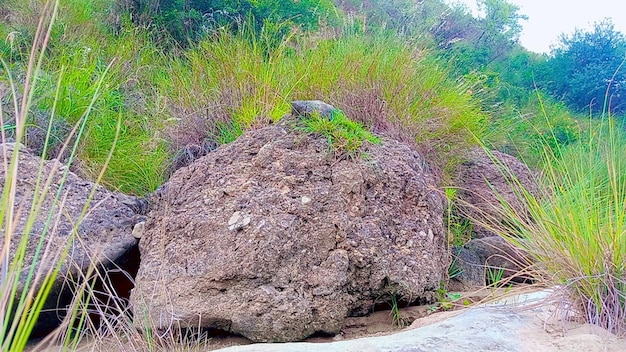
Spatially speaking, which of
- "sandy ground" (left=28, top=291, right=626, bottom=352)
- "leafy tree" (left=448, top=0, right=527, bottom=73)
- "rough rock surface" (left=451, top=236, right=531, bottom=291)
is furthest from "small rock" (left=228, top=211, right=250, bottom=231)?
"leafy tree" (left=448, top=0, right=527, bottom=73)

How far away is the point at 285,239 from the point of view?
281 cm

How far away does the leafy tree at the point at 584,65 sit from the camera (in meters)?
11.8

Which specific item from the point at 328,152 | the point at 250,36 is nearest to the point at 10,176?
the point at 328,152

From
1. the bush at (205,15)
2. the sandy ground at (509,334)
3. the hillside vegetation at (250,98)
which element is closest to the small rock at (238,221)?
the sandy ground at (509,334)

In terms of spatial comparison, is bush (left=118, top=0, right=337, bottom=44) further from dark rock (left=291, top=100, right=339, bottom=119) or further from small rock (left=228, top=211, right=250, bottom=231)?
small rock (left=228, top=211, right=250, bottom=231)

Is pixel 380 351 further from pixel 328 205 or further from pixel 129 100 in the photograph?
pixel 129 100

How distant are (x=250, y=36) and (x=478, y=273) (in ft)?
12.6

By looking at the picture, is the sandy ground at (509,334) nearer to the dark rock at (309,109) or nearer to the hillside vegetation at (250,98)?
the hillside vegetation at (250,98)

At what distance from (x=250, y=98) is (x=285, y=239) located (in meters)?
1.98

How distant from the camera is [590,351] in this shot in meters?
1.86

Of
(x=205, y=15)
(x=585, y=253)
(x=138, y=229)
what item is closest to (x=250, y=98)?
(x=138, y=229)

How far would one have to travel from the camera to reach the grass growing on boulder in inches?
128

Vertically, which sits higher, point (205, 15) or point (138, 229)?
point (205, 15)

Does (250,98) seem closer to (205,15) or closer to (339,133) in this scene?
(339,133)
